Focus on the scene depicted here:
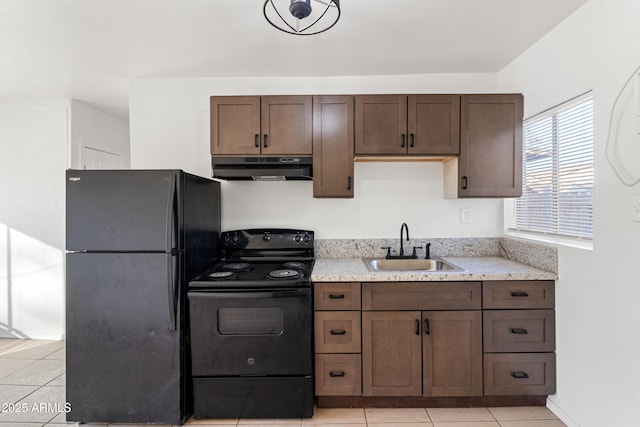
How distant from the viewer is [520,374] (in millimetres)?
2074

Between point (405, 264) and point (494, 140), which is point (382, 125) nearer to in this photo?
point (494, 140)

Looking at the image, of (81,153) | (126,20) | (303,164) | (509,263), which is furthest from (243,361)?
(81,153)

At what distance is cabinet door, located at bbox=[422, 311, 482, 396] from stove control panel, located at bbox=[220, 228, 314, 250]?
3.54 feet

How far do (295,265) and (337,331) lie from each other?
Result: 58cm

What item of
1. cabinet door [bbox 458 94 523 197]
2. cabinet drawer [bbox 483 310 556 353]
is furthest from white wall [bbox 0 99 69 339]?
cabinet drawer [bbox 483 310 556 353]

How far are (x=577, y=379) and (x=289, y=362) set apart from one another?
167 cm

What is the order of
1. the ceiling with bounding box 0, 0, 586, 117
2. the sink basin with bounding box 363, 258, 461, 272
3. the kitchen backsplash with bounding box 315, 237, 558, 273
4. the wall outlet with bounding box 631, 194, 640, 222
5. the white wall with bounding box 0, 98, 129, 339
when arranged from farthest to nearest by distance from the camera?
1. the white wall with bounding box 0, 98, 129, 339
2. the kitchen backsplash with bounding box 315, 237, 558, 273
3. the sink basin with bounding box 363, 258, 461, 272
4. the ceiling with bounding box 0, 0, 586, 117
5. the wall outlet with bounding box 631, 194, 640, 222

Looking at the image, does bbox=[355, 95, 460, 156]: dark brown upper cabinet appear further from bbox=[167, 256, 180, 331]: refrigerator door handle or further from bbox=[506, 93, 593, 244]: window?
bbox=[167, 256, 180, 331]: refrigerator door handle

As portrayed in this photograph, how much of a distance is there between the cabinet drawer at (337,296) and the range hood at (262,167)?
31.5 inches

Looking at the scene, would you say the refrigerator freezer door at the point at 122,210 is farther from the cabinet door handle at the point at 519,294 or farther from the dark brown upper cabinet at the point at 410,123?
the cabinet door handle at the point at 519,294

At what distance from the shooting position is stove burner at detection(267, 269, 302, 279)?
2.08 meters

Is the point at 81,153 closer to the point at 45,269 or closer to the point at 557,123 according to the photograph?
the point at 45,269

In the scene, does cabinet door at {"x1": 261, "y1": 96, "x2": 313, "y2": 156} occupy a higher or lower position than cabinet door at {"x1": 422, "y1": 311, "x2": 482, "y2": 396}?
higher

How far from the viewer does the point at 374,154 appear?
237 centimetres
